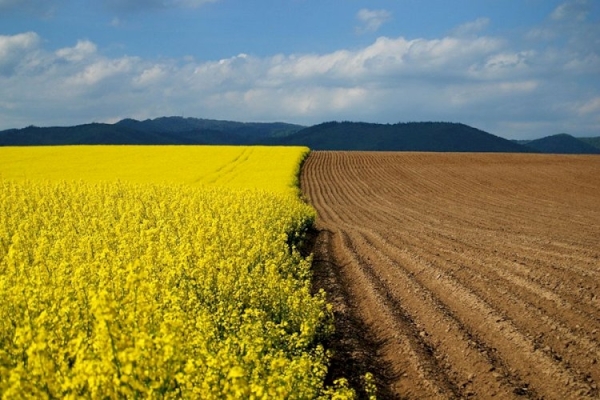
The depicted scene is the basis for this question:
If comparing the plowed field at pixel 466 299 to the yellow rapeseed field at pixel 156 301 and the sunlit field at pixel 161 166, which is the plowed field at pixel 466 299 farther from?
the sunlit field at pixel 161 166

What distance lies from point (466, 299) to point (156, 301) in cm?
646

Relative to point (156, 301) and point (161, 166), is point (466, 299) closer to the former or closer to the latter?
point (156, 301)

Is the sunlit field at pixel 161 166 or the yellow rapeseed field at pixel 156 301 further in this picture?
Result: the sunlit field at pixel 161 166

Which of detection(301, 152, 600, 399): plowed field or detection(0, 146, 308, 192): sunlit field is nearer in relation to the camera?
detection(301, 152, 600, 399): plowed field

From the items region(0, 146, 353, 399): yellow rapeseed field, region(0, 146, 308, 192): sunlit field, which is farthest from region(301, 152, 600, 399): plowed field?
region(0, 146, 308, 192): sunlit field

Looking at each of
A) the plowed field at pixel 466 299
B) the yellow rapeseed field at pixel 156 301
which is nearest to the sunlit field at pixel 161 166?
the plowed field at pixel 466 299

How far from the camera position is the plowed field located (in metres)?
8.41

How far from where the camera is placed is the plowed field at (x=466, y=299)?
27.6ft

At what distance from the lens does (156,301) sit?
7.91 m

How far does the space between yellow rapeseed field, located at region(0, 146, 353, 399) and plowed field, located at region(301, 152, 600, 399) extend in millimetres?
1271

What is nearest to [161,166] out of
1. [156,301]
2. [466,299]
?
[466,299]

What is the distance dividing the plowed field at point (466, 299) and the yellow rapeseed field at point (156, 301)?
127 cm

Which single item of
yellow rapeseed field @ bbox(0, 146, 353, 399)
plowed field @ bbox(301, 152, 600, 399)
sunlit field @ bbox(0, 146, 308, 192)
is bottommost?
plowed field @ bbox(301, 152, 600, 399)

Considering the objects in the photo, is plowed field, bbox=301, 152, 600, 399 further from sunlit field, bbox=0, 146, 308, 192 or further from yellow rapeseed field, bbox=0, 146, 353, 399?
sunlit field, bbox=0, 146, 308, 192
